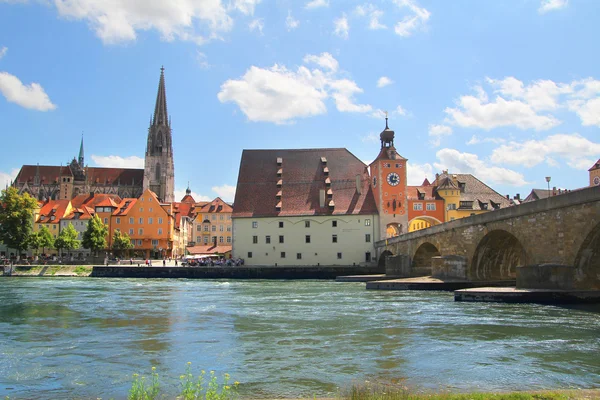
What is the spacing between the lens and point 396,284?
125 ft

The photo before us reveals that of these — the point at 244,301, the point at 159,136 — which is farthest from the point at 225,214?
the point at 244,301

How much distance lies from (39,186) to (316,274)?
104 m

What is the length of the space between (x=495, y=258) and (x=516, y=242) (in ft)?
5.61

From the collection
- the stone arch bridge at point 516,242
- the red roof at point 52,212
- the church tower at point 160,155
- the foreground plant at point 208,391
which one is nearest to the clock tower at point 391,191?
the stone arch bridge at point 516,242

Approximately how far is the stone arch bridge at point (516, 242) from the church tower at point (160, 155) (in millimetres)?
107865

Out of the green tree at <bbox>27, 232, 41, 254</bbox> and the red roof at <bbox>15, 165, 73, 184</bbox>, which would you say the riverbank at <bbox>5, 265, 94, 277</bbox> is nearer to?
the green tree at <bbox>27, 232, 41, 254</bbox>

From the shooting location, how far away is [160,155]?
148750mm

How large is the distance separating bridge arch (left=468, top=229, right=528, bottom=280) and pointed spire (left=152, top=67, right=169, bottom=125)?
422 ft

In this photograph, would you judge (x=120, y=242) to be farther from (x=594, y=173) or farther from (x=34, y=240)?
(x=594, y=173)

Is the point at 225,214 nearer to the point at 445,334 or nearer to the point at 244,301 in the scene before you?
the point at 244,301

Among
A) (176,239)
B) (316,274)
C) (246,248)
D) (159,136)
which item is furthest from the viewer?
(159,136)

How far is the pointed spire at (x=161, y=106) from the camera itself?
496ft

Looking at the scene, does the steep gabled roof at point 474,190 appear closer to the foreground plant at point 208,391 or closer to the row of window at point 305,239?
the row of window at point 305,239

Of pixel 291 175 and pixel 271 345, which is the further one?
pixel 291 175
